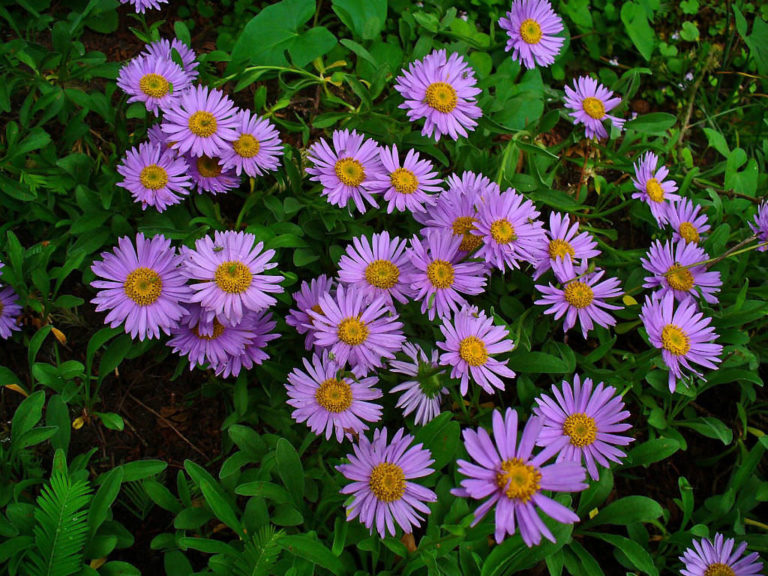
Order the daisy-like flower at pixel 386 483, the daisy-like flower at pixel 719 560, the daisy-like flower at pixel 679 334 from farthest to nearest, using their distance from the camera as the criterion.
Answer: the daisy-like flower at pixel 679 334 < the daisy-like flower at pixel 719 560 < the daisy-like flower at pixel 386 483

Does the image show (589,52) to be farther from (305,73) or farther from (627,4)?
(305,73)

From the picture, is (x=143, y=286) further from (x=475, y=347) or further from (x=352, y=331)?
(x=475, y=347)

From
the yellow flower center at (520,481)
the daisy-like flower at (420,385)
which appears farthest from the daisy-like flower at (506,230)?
the yellow flower center at (520,481)

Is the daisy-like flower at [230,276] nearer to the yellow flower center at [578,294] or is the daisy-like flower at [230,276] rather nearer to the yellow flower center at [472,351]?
the yellow flower center at [472,351]

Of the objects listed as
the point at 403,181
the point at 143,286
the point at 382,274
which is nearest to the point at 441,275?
Answer: the point at 382,274

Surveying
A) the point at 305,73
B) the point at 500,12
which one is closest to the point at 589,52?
the point at 500,12

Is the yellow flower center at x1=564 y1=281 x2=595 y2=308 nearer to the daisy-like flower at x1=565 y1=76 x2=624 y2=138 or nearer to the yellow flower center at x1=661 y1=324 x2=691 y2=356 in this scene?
the yellow flower center at x1=661 y1=324 x2=691 y2=356
